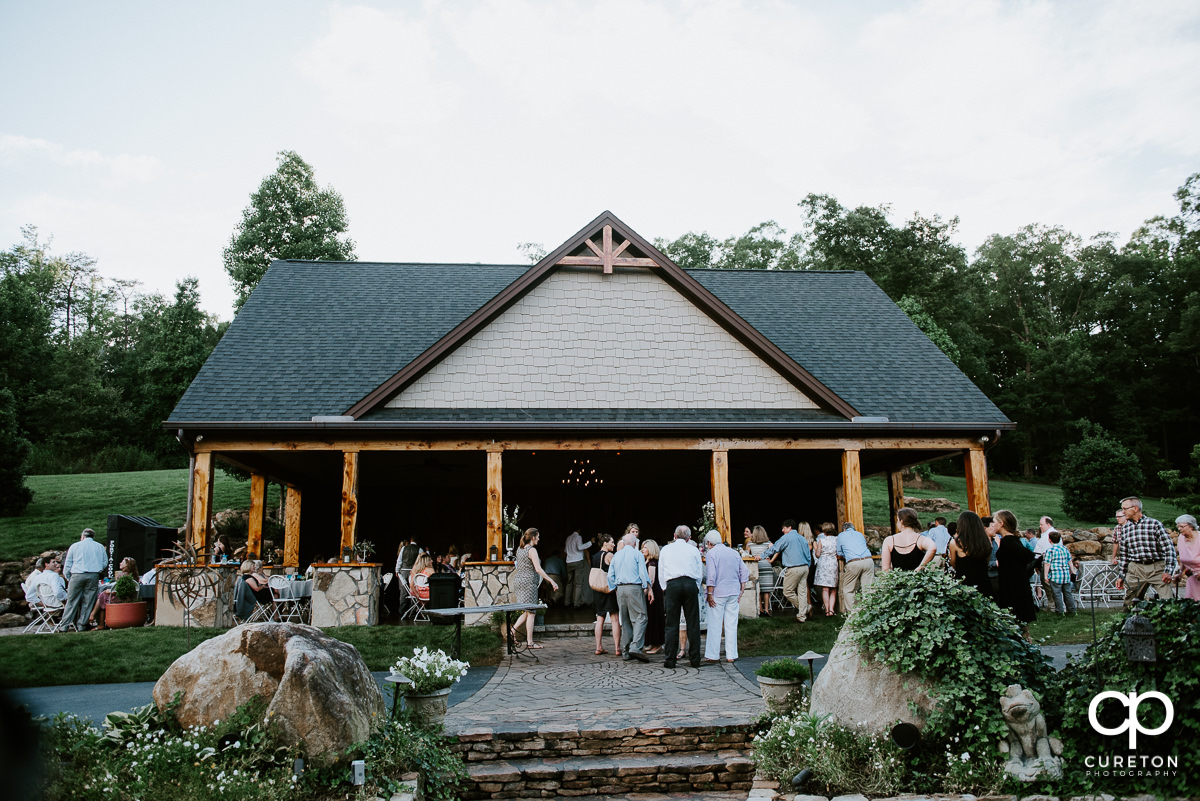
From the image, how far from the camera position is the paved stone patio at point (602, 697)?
716cm

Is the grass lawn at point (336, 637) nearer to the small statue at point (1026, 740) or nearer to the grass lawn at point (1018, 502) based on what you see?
the small statue at point (1026, 740)

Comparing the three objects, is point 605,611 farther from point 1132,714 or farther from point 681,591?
point 1132,714

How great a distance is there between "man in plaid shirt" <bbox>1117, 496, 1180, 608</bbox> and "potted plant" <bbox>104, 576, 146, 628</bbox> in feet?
43.8

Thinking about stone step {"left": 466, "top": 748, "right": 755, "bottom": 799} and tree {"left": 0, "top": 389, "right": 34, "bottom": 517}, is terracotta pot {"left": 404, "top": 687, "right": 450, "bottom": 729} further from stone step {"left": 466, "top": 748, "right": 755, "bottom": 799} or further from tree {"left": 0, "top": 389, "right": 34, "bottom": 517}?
tree {"left": 0, "top": 389, "right": 34, "bottom": 517}

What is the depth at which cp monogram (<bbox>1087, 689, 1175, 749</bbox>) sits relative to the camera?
5.07 m

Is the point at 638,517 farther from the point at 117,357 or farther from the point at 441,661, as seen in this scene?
the point at 117,357

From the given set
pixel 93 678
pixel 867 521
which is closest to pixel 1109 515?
pixel 867 521

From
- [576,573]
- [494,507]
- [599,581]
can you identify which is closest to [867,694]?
[599,581]

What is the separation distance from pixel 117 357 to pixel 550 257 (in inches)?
1549

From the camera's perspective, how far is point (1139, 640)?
5246 millimetres

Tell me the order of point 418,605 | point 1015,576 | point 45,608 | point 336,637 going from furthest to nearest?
point 45,608 < point 418,605 < point 336,637 < point 1015,576

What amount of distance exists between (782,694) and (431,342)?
37.5ft

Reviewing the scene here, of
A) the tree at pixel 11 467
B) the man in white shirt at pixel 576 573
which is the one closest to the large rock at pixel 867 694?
the man in white shirt at pixel 576 573

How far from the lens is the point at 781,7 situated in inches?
408
